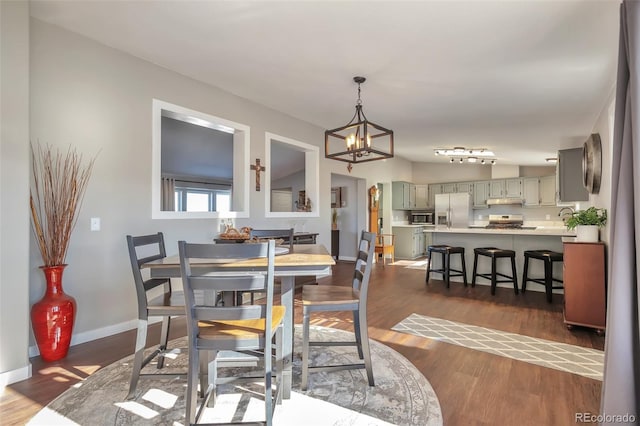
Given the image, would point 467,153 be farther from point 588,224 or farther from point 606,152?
point 588,224

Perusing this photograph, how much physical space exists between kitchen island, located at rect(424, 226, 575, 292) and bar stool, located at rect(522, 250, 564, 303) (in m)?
0.16

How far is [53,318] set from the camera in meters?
2.35

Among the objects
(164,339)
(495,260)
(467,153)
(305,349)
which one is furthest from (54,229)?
(467,153)

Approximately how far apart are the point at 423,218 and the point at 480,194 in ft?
5.18

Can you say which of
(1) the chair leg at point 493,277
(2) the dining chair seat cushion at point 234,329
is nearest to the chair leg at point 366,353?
(2) the dining chair seat cushion at point 234,329

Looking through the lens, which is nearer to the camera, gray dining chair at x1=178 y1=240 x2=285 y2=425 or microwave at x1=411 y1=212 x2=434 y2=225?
gray dining chair at x1=178 y1=240 x2=285 y2=425

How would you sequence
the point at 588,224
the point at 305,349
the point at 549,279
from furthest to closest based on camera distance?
the point at 549,279 → the point at 588,224 → the point at 305,349

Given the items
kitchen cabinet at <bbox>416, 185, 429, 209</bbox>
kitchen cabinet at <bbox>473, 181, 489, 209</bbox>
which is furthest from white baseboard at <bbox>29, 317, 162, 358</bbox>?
kitchen cabinet at <bbox>473, 181, 489, 209</bbox>

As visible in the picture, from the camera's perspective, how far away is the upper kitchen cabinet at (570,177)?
16.3 feet

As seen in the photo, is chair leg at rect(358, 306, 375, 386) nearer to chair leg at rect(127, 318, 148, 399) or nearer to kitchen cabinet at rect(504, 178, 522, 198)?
chair leg at rect(127, 318, 148, 399)

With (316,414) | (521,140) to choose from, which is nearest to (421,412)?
(316,414)

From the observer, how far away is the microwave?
8820mm

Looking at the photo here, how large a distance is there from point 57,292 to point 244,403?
1.74m

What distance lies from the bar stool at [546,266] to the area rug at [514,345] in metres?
1.53
